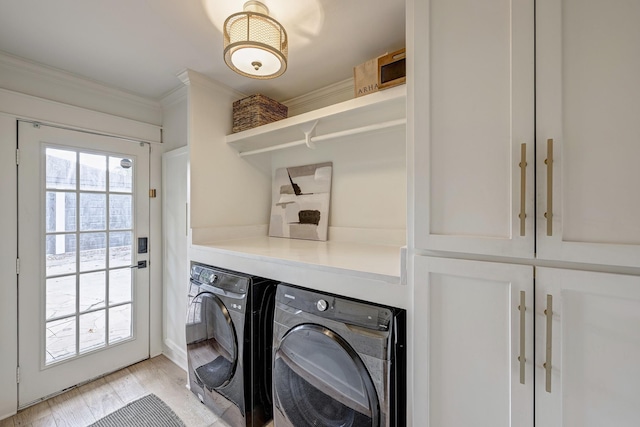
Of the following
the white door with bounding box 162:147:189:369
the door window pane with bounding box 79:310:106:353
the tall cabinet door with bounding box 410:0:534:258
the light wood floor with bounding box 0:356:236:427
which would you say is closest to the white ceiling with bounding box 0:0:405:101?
the tall cabinet door with bounding box 410:0:534:258

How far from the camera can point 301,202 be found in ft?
7.55

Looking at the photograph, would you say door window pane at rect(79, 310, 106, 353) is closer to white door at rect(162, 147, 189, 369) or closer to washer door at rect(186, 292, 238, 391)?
white door at rect(162, 147, 189, 369)

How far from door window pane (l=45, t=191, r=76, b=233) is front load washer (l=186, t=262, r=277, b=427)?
1258 millimetres

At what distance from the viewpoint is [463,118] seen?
3.01ft

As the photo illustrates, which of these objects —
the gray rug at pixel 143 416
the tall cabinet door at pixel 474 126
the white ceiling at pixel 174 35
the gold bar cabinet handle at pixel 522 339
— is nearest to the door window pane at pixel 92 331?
the gray rug at pixel 143 416

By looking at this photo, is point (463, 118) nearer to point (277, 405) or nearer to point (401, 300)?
point (401, 300)

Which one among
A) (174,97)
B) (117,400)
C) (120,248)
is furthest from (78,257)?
(174,97)

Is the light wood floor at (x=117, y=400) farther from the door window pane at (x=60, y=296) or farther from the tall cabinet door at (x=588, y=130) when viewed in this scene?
the tall cabinet door at (x=588, y=130)

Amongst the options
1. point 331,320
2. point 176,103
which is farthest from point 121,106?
point 331,320

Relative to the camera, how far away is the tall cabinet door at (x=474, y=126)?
2.70 ft

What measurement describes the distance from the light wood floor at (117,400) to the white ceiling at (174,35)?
2468 mm

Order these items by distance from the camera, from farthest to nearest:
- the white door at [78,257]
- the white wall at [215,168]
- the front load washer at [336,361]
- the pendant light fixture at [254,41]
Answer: the white wall at [215,168]
the white door at [78,257]
the pendant light fixture at [254,41]
the front load washer at [336,361]

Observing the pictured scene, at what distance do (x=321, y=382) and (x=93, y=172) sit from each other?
2.42 meters

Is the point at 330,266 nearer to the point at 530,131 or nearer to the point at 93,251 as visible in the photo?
the point at 530,131
